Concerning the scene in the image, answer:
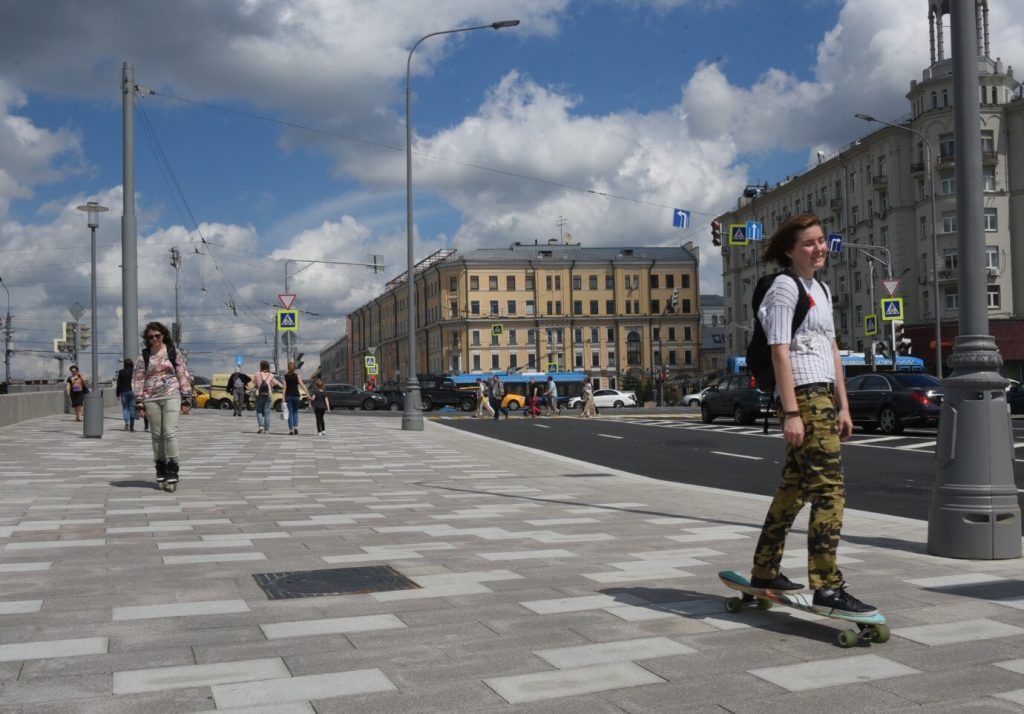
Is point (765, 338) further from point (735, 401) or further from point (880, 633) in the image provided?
point (735, 401)

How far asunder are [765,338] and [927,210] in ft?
199

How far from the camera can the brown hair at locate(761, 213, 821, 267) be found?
4.65 m

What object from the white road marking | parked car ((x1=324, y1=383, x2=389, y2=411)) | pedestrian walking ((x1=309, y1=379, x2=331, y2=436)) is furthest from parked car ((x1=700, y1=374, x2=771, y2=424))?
parked car ((x1=324, y1=383, x2=389, y2=411))

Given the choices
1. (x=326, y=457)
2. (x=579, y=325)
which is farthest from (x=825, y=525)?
(x=579, y=325)

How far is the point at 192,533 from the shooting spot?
792cm

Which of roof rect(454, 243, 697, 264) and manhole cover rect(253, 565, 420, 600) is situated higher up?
roof rect(454, 243, 697, 264)

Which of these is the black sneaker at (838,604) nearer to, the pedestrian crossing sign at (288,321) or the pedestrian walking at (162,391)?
the pedestrian walking at (162,391)

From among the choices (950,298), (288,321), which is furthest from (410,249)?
(950,298)

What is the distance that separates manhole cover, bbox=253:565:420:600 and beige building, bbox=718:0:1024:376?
50124 millimetres

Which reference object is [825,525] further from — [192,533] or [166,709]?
[192,533]

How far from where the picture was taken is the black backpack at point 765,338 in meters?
4.53

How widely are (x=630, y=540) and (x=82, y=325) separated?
98.7 feet

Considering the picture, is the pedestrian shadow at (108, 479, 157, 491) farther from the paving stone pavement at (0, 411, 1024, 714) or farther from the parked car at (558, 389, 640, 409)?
the parked car at (558, 389, 640, 409)

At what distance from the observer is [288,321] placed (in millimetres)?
28359
